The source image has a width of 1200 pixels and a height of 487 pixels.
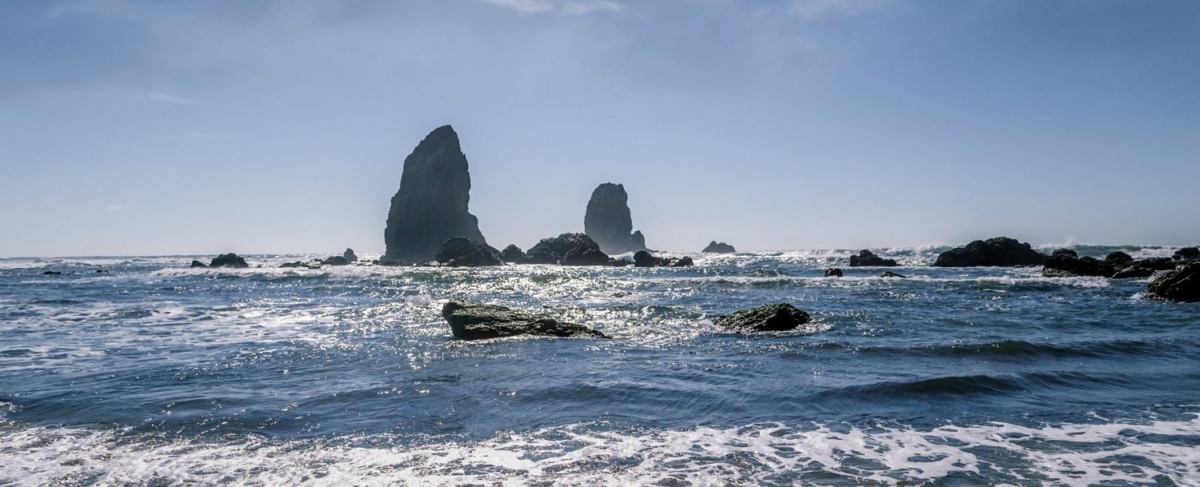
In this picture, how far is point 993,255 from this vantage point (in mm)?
63469

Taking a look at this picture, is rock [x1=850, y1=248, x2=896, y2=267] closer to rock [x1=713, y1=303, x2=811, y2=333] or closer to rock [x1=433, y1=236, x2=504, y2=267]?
rock [x1=433, y1=236, x2=504, y2=267]

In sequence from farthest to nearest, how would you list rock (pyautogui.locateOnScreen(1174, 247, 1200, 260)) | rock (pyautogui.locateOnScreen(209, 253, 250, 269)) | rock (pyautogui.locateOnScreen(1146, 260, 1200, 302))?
1. rock (pyautogui.locateOnScreen(209, 253, 250, 269))
2. rock (pyautogui.locateOnScreen(1174, 247, 1200, 260))
3. rock (pyautogui.locateOnScreen(1146, 260, 1200, 302))

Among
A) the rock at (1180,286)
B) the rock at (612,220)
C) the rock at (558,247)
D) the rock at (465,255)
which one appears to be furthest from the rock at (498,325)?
the rock at (612,220)

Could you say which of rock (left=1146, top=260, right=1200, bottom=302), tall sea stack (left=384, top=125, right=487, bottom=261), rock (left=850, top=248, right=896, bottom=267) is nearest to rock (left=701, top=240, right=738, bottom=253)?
tall sea stack (left=384, top=125, right=487, bottom=261)

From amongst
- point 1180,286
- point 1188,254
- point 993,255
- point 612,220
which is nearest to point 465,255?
point 993,255

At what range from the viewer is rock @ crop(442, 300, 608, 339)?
1728 centimetres

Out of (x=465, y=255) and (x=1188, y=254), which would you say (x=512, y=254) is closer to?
(x=465, y=255)

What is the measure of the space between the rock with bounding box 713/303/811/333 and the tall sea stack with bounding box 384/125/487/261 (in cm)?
10428

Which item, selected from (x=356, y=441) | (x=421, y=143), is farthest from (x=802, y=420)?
(x=421, y=143)

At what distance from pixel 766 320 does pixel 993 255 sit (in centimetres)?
5675

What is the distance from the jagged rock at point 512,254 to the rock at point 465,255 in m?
7.15

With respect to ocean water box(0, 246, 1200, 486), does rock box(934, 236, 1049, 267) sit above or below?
above

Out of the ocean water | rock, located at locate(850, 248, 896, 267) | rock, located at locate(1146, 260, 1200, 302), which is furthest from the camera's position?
rock, located at locate(850, 248, 896, 267)

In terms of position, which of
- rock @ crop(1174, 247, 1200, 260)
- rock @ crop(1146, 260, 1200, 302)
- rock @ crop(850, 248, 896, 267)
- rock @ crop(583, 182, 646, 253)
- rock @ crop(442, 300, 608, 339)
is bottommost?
rock @ crop(442, 300, 608, 339)
